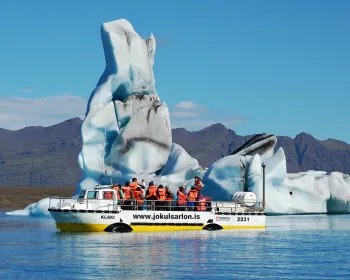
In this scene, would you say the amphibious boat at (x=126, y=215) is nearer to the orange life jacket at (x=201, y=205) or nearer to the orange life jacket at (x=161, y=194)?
the orange life jacket at (x=201, y=205)

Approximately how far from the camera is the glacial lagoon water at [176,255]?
18.8 meters

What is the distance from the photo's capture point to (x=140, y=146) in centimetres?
4603

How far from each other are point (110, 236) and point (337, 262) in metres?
9.04

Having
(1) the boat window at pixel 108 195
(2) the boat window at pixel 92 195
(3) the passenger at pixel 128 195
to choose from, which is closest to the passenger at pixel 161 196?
(3) the passenger at pixel 128 195

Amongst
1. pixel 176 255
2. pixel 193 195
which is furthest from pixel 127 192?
pixel 176 255

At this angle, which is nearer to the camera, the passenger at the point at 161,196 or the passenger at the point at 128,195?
the passenger at the point at 128,195

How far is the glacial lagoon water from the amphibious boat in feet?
1.50

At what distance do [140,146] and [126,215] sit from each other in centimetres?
1712

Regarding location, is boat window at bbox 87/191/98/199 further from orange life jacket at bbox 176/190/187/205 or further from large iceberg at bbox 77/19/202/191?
large iceberg at bbox 77/19/202/191

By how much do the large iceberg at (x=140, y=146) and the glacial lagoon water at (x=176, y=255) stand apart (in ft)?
43.9

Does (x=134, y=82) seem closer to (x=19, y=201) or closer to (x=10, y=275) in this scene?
(x=10, y=275)

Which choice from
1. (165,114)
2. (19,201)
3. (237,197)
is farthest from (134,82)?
(19,201)

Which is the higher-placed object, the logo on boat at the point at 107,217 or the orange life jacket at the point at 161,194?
the orange life jacket at the point at 161,194

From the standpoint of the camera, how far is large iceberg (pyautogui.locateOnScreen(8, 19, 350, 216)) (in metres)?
44.9
